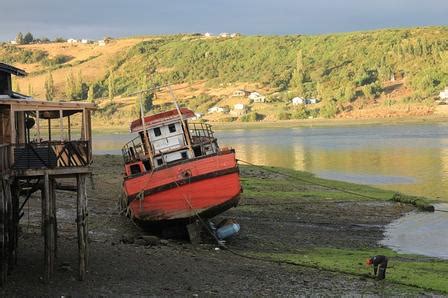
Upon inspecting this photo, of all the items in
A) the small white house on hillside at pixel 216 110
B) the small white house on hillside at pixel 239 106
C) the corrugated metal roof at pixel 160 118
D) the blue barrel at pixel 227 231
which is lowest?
the blue barrel at pixel 227 231

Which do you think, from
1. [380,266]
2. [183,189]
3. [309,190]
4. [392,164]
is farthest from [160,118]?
[392,164]

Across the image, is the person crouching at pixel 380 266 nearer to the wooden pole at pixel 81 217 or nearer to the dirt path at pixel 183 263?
the dirt path at pixel 183 263

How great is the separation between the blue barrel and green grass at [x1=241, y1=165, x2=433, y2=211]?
13109 millimetres

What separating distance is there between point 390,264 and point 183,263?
788 centimetres

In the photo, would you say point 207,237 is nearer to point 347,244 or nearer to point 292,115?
point 347,244

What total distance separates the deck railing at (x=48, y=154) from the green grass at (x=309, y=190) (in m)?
22.1

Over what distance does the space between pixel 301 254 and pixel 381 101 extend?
487ft

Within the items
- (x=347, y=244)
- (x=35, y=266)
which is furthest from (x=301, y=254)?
(x=35, y=266)

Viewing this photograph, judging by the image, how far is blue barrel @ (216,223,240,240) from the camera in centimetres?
2730

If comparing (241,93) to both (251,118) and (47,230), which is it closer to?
(251,118)

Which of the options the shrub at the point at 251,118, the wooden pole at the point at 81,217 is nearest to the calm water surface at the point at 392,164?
the wooden pole at the point at 81,217

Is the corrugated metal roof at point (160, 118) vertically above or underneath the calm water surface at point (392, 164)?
above

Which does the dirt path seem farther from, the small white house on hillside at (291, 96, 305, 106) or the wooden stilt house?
the small white house on hillside at (291, 96, 305, 106)

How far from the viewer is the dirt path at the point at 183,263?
18.6 meters
